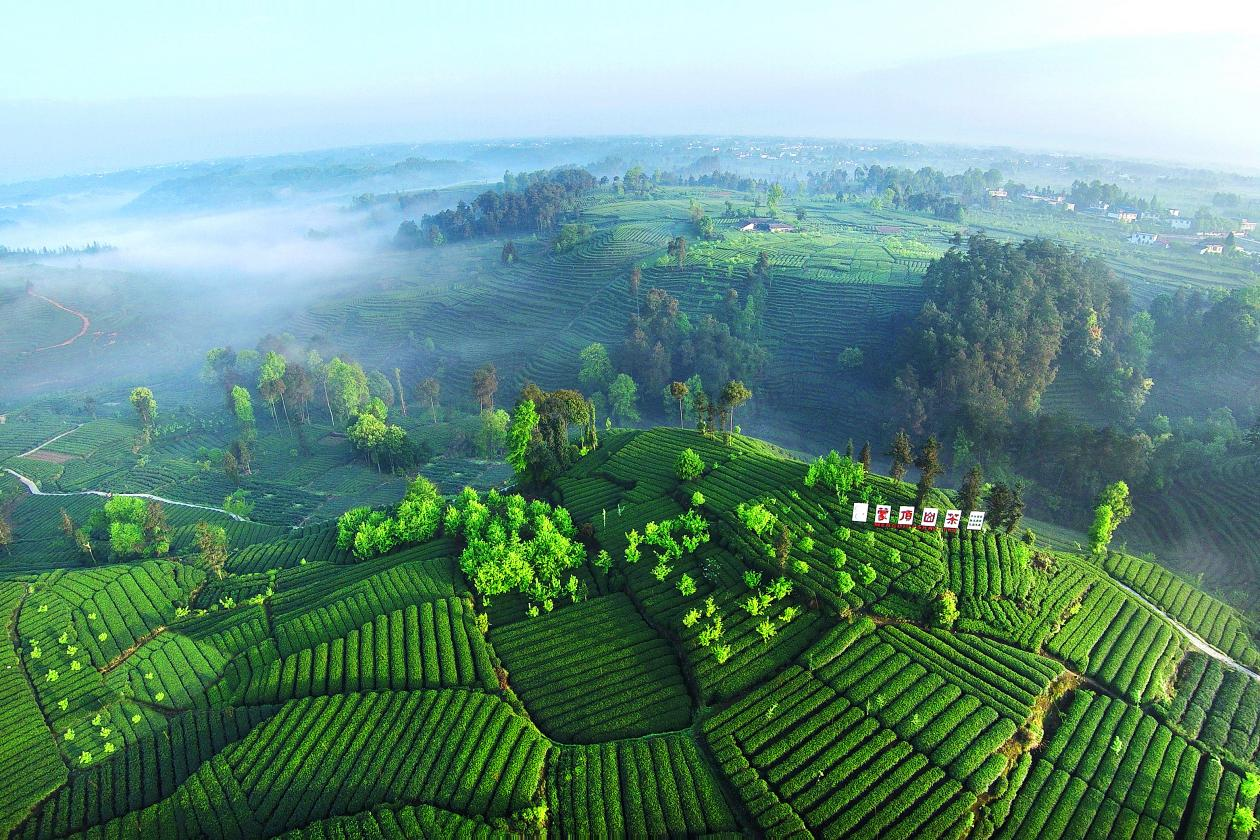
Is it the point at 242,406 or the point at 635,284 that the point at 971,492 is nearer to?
the point at 635,284

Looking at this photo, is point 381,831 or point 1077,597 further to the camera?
point 1077,597

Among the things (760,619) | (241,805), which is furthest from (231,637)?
(760,619)

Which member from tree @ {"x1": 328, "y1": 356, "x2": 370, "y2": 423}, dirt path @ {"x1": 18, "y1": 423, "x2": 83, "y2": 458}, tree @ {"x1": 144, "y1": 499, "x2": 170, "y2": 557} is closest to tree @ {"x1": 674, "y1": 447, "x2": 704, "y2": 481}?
tree @ {"x1": 144, "y1": 499, "x2": 170, "y2": 557}

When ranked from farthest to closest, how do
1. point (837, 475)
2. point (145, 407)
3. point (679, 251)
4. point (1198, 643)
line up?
1. point (679, 251)
2. point (145, 407)
3. point (837, 475)
4. point (1198, 643)

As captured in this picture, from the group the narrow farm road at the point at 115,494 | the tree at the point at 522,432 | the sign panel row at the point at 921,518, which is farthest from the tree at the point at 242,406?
the sign panel row at the point at 921,518

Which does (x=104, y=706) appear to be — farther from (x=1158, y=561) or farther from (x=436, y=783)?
(x=1158, y=561)

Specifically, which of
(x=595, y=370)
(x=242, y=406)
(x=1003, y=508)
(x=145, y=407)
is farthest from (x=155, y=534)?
(x=1003, y=508)
